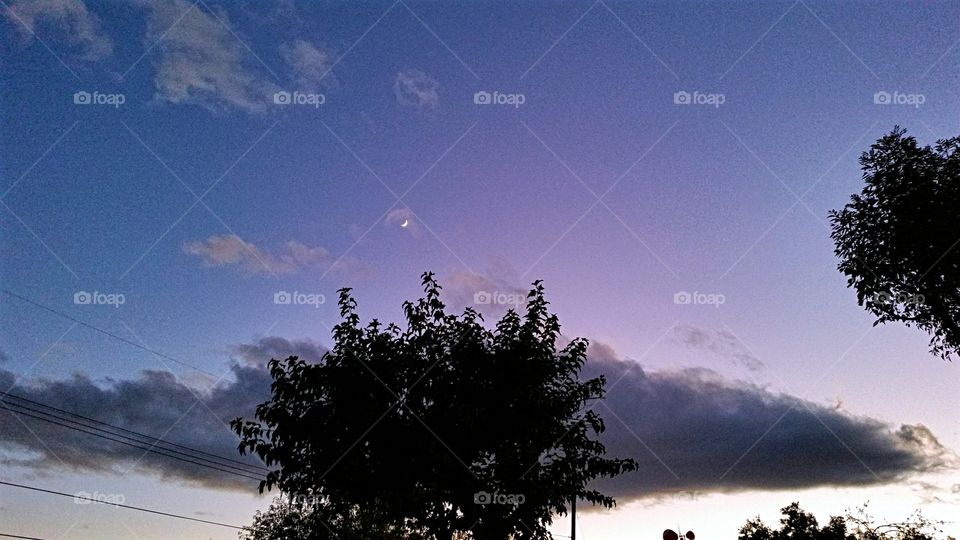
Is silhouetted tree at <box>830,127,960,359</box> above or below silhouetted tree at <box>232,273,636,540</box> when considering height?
above

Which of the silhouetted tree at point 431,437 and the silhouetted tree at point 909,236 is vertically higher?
the silhouetted tree at point 909,236

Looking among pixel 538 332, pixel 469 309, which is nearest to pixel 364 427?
pixel 469 309

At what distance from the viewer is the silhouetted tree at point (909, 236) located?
22.7 metres

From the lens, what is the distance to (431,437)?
71.4 ft

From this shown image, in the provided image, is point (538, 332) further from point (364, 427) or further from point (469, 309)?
point (364, 427)

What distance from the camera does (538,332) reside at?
24.5m

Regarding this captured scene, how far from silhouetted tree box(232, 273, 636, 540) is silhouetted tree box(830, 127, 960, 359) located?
12.0 meters

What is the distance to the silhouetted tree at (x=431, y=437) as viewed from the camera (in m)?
21.5

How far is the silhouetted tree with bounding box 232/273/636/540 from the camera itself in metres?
21.5

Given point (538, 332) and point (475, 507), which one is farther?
point (538, 332)

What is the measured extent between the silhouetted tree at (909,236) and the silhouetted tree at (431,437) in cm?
1202

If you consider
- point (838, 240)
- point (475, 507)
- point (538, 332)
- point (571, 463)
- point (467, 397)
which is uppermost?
point (838, 240)

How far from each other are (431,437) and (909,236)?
18.3m

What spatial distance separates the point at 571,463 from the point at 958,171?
17.0m
